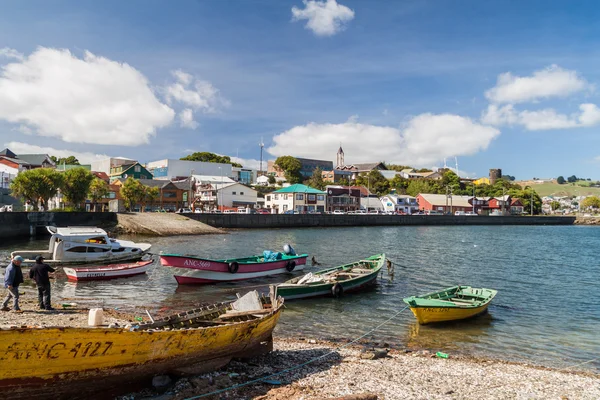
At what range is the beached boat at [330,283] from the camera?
22031 mm

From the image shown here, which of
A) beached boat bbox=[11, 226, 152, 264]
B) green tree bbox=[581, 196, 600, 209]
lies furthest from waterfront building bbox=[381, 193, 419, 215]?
beached boat bbox=[11, 226, 152, 264]

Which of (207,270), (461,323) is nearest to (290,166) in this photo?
(207,270)

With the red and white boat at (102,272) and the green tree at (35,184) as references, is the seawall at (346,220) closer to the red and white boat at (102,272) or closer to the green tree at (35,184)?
the green tree at (35,184)

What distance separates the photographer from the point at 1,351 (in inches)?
304

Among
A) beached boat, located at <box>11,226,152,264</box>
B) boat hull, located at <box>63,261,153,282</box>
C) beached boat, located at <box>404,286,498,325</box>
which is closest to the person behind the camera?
beached boat, located at <box>404,286,498,325</box>

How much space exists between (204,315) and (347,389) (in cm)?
482

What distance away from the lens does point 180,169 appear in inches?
4749

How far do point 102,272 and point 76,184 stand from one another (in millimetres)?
45474

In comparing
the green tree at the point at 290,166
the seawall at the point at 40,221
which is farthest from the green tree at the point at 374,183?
the seawall at the point at 40,221

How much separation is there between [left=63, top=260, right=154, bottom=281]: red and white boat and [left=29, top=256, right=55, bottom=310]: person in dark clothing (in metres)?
8.96

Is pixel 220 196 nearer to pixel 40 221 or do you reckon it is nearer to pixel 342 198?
pixel 342 198

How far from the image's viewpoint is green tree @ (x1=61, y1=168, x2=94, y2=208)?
2569 inches

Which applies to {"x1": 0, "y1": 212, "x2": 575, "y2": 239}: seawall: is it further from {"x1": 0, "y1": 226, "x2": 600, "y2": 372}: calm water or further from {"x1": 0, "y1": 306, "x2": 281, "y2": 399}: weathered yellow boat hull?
{"x1": 0, "y1": 306, "x2": 281, "y2": 399}: weathered yellow boat hull

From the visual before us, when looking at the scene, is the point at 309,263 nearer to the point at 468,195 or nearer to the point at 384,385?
the point at 384,385
